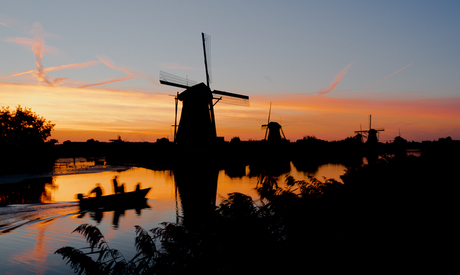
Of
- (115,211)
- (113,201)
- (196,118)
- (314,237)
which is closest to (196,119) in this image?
(196,118)

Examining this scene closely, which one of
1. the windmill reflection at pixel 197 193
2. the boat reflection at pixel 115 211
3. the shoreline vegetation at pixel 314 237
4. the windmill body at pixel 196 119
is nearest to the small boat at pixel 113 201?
the boat reflection at pixel 115 211

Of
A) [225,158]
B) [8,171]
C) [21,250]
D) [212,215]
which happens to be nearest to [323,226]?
[212,215]

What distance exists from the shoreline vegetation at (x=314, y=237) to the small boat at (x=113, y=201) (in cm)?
1824

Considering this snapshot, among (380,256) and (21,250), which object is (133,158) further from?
(380,256)

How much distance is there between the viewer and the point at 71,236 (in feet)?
60.4

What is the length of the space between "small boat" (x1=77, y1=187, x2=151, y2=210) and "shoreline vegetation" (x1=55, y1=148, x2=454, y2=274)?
59.8 ft

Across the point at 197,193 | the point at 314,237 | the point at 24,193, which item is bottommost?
the point at 24,193

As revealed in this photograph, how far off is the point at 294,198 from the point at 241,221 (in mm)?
1977

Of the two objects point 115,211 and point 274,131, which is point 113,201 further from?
point 274,131

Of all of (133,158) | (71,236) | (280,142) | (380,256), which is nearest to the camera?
(380,256)

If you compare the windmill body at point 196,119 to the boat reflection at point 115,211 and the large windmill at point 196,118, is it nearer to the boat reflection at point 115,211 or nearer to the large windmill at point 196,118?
the large windmill at point 196,118

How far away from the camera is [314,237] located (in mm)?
8453

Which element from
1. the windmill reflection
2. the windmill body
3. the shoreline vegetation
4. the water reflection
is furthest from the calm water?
the windmill body

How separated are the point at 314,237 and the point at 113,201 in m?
21.3
